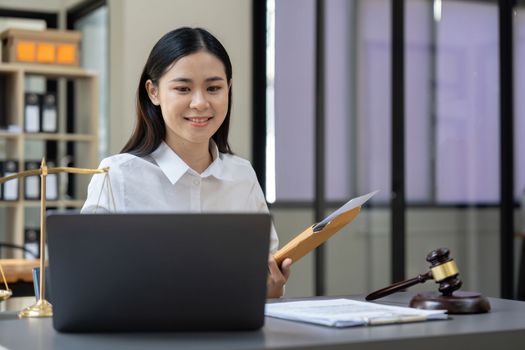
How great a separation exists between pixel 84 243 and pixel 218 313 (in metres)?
0.22

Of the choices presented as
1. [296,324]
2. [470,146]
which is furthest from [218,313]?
[470,146]

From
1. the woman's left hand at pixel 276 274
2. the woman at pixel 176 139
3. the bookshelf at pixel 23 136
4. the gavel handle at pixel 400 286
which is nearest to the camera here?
the gavel handle at pixel 400 286

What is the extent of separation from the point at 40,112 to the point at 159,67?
142 inches

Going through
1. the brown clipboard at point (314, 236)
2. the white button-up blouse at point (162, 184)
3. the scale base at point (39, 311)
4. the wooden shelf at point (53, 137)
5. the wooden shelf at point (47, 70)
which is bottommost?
the scale base at point (39, 311)

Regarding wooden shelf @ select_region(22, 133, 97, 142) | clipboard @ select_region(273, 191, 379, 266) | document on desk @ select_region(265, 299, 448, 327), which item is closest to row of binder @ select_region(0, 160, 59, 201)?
wooden shelf @ select_region(22, 133, 97, 142)

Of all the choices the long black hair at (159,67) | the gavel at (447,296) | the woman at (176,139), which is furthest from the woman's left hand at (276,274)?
the long black hair at (159,67)

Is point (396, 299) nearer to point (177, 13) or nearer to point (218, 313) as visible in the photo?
point (218, 313)

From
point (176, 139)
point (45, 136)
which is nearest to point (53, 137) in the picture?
point (45, 136)

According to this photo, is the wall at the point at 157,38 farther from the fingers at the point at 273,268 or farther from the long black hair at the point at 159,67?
the fingers at the point at 273,268

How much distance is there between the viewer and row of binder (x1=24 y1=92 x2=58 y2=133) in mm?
5668

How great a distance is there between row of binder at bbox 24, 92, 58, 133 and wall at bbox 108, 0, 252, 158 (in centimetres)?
38

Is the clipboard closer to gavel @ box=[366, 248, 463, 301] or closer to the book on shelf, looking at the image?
gavel @ box=[366, 248, 463, 301]

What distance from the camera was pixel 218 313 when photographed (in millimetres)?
1351

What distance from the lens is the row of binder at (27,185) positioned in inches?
217
